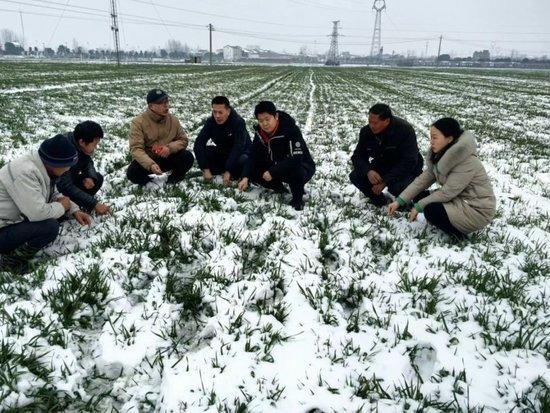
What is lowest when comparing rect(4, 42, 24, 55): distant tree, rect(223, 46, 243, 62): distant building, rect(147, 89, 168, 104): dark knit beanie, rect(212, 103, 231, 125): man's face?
rect(212, 103, 231, 125): man's face

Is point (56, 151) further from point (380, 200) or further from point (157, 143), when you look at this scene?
point (380, 200)

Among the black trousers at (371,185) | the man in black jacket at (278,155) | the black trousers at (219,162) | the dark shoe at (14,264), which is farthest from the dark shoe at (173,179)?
the black trousers at (371,185)

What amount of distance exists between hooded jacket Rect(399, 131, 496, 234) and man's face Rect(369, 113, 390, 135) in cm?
114

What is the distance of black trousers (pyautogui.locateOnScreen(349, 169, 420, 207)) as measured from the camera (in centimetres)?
Result: 597

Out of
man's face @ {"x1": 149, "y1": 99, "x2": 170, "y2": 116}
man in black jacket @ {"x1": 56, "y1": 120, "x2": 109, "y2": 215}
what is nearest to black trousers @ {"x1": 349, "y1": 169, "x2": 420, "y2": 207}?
man's face @ {"x1": 149, "y1": 99, "x2": 170, "y2": 116}

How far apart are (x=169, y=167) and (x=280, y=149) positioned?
218 cm

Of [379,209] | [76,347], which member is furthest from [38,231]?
[379,209]

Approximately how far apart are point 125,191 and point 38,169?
7.75ft

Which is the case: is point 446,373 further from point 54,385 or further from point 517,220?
point 517,220

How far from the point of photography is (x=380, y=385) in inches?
106

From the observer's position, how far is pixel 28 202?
12.7 feet

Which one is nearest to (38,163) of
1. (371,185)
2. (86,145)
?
(86,145)

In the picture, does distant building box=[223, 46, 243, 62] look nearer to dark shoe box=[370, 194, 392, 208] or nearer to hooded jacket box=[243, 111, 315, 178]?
hooded jacket box=[243, 111, 315, 178]

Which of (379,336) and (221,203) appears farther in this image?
(221,203)
